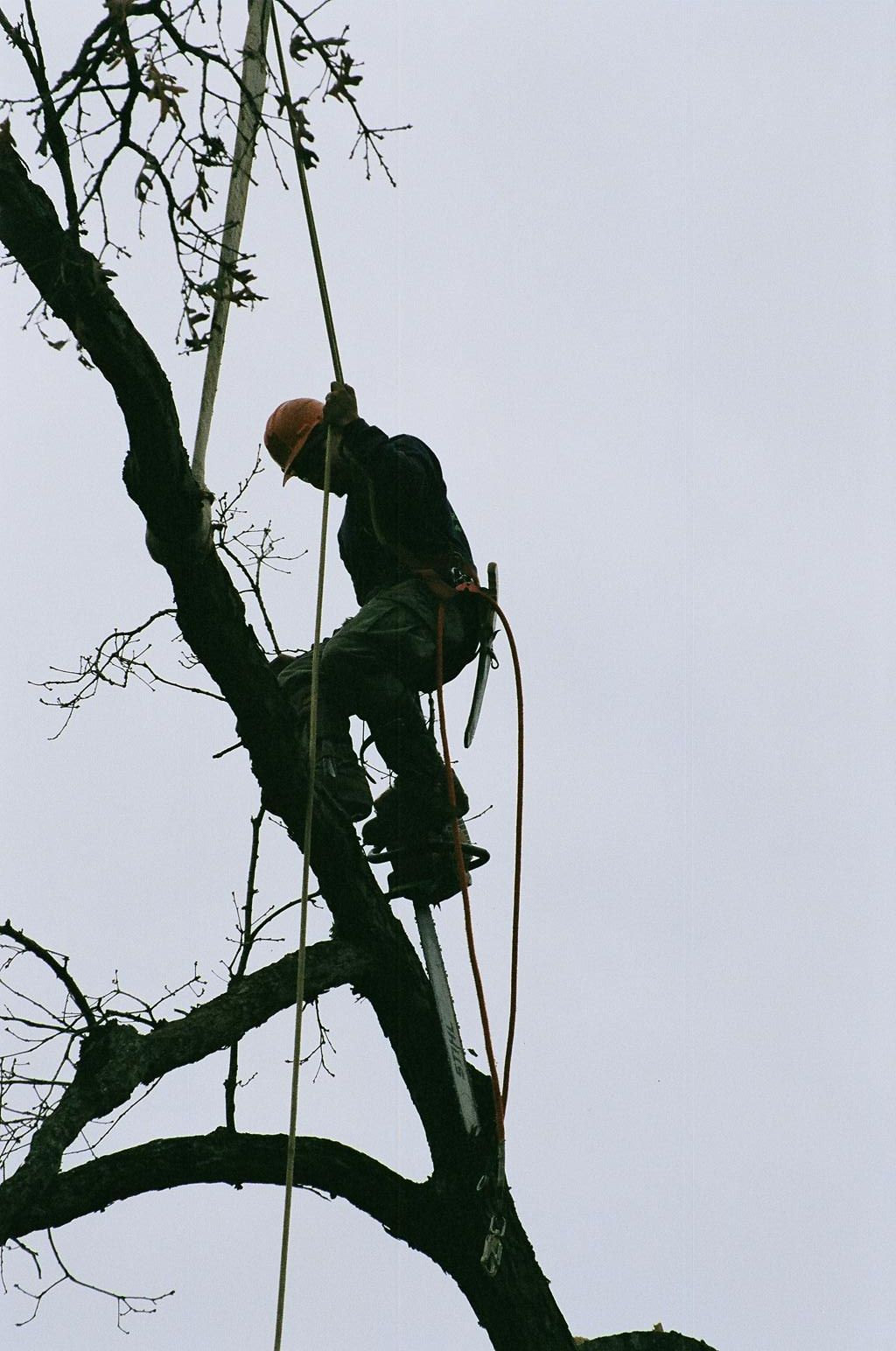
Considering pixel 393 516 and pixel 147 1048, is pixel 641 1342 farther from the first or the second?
pixel 393 516

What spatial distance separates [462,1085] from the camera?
446 centimetres

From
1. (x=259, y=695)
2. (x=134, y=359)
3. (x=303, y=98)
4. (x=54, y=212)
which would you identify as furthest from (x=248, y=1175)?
(x=303, y=98)

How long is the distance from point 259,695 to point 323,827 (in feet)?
1.31

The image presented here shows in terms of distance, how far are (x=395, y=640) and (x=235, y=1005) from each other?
1.12 metres

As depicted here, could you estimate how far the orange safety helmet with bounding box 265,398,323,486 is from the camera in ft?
16.5

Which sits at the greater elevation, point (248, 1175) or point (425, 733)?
point (425, 733)

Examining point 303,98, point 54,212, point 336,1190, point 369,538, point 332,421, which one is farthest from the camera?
point 369,538

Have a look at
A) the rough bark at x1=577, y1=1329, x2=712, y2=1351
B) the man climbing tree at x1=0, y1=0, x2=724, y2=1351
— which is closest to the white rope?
the man climbing tree at x1=0, y1=0, x2=724, y2=1351

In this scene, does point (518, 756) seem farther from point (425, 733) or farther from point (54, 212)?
point (54, 212)

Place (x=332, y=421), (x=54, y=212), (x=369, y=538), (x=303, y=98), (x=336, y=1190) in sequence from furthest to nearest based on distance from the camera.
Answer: (x=369, y=538) → (x=332, y=421) → (x=336, y=1190) → (x=303, y=98) → (x=54, y=212)

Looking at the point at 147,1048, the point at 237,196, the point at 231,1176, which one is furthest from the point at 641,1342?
the point at 237,196

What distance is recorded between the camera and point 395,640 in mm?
4742

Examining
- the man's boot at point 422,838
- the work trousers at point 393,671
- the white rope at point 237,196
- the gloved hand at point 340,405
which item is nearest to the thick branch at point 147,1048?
the man's boot at point 422,838

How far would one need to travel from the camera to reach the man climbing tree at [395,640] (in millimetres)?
4684
